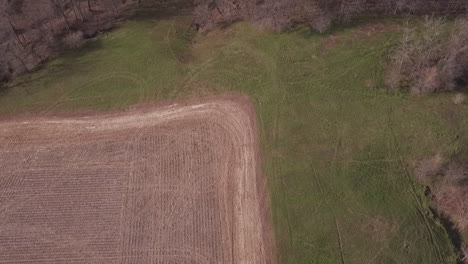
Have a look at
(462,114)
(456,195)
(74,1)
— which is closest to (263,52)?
Answer: (462,114)

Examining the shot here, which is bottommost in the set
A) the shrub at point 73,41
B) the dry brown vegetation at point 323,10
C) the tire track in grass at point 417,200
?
the tire track in grass at point 417,200

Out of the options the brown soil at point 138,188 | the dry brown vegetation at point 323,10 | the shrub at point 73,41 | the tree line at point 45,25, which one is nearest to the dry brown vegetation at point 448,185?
the brown soil at point 138,188

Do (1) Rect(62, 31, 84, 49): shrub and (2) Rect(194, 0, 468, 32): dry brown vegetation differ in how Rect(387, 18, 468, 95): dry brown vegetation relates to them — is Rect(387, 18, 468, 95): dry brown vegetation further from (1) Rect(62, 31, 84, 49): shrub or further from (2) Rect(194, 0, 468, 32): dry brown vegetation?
(1) Rect(62, 31, 84, 49): shrub

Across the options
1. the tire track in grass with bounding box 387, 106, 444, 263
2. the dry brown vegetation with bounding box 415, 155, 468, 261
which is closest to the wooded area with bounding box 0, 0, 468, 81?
the tire track in grass with bounding box 387, 106, 444, 263

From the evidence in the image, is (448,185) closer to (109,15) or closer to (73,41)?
(73,41)

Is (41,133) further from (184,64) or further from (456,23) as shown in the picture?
(456,23)

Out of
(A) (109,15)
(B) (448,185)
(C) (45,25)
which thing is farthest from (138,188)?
(C) (45,25)

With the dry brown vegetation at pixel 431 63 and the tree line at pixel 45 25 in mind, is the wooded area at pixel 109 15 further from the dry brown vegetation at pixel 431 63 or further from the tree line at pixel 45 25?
the dry brown vegetation at pixel 431 63
